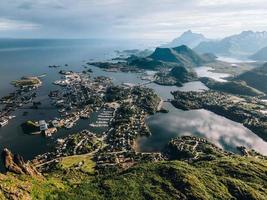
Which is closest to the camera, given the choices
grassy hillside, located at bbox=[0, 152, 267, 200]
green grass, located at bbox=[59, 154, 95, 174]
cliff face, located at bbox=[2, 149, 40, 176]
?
grassy hillside, located at bbox=[0, 152, 267, 200]

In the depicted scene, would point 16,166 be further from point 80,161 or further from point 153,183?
point 153,183

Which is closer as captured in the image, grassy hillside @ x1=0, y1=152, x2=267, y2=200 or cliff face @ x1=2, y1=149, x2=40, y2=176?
grassy hillside @ x1=0, y1=152, x2=267, y2=200

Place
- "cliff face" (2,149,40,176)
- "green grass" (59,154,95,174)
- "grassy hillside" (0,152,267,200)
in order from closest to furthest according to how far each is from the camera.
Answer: "grassy hillside" (0,152,267,200) → "cliff face" (2,149,40,176) → "green grass" (59,154,95,174)

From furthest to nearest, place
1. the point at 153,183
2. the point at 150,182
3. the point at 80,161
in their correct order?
the point at 80,161
the point at 150,182
the point at 153,183

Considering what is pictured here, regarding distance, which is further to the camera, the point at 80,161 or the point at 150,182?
the point at 80,161

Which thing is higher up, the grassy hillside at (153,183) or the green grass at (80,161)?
the grassy hillside at (153,183)

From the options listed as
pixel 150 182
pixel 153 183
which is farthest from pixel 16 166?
pixel 153 183

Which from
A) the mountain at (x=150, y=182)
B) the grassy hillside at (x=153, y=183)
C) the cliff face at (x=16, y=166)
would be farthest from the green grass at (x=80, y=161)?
the cliff face at (x=16, y=166)

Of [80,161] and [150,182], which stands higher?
[150,182]

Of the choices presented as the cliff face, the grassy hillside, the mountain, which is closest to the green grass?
the mountain

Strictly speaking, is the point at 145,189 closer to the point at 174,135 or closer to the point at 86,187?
the point at 86,187

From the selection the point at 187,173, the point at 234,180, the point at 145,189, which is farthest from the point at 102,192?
the point at 234,180

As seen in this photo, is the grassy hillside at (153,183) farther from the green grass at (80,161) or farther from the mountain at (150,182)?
the green grass at (80,161)

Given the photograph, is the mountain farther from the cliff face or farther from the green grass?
the cliff face
